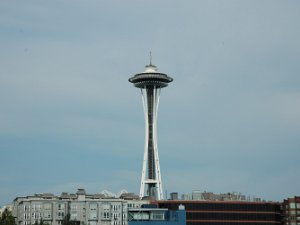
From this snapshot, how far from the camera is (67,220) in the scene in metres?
178

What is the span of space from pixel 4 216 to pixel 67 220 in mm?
25311

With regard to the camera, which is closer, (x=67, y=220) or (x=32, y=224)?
(x=67, y=220)

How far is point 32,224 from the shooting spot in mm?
199250

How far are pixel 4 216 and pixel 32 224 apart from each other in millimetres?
9948

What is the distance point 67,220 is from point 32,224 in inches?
991

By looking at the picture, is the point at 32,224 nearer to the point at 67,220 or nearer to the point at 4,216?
the point at 4,216

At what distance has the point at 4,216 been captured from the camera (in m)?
193

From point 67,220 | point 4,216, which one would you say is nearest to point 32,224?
point 4,216

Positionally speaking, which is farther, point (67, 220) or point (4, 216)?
point (4, 216)
